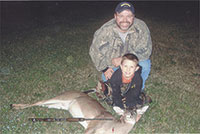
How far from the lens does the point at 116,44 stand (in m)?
4.48

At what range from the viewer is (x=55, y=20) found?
39.3ft

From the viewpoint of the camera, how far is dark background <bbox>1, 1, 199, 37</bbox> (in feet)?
36.7

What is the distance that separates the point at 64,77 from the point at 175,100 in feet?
9.09

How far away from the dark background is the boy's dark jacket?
6.87m

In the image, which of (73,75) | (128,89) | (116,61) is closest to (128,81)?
(128,89)

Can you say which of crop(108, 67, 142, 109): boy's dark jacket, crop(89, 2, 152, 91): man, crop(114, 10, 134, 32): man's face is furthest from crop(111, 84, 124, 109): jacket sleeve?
crop(114, 10, 134, 32): man's face

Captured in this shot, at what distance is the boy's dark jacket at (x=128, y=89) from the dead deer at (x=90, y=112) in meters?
0.37

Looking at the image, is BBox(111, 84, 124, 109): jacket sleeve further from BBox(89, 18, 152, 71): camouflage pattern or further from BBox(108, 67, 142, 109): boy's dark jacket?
BBox(89, 18, 152, 71): camouflage pattern

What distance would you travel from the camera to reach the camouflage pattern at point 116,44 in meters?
4.43

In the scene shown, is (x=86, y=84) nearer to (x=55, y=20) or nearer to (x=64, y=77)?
(x=64, y=77)

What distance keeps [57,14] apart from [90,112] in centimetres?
1091

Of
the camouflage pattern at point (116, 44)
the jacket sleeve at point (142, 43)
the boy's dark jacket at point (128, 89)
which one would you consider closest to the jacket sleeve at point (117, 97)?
the boy's dark jacket at point (128, 89)

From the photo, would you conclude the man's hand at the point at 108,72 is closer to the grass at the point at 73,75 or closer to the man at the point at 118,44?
the man at the point at 118,44

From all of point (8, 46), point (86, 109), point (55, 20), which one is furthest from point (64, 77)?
point (55, 20)
